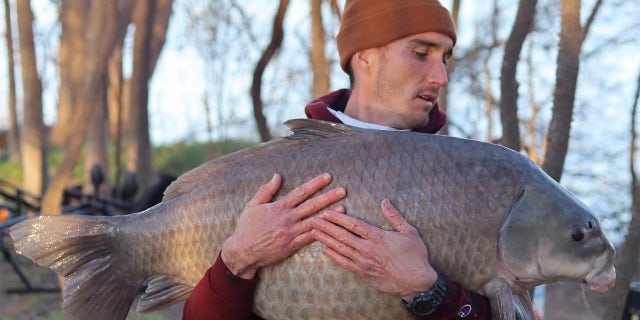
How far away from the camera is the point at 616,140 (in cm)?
877

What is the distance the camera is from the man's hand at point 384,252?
202 cm

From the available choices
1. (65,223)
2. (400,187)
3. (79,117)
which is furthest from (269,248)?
(79,117)

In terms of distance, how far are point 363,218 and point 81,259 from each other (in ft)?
3.14

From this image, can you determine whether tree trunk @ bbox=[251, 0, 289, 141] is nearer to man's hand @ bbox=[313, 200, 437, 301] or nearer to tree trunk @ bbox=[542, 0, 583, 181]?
tree trunk @ bbox=[542, 0, 583, 181]

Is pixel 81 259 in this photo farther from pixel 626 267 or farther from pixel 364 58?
pixel 626 267

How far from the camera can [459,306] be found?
6.68ft

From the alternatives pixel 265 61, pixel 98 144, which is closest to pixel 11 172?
pixel 98 144

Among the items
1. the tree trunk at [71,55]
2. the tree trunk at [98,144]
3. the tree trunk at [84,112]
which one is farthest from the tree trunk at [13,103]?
the tree trunk at [84,112]

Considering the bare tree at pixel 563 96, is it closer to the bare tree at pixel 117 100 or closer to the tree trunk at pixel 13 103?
the bare tree at pixel 117 100

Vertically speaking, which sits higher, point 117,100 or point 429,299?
point 429,299

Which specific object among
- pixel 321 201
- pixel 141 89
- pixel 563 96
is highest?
pixel 563 96

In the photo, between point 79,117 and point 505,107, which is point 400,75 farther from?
point 79,117

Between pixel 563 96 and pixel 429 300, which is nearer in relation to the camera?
pixel 429 300

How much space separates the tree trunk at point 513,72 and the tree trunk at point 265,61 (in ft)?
6.18
